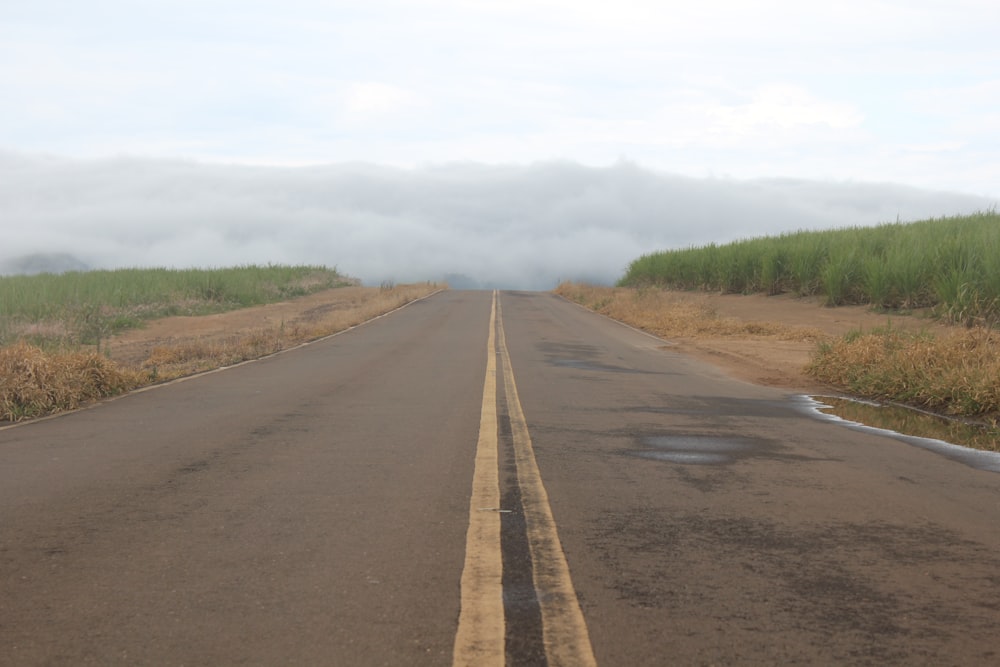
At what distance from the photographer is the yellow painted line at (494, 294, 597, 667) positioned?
3434 mm

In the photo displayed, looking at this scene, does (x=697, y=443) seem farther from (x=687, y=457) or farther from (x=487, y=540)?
(x=487, y=540)

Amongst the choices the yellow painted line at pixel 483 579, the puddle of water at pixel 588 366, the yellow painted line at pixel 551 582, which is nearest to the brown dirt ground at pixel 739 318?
the puddle of water at pixel 588 366

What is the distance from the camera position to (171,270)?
45.7 m

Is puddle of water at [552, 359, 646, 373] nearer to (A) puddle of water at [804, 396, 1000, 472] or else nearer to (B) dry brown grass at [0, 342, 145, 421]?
(A) puddle of water at [804, 396, 1000, 472]

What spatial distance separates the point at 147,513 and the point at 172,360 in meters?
12.5

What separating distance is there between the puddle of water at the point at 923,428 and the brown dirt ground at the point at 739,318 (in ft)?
7.12

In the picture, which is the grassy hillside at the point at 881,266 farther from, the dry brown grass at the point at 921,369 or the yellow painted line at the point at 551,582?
the yellow painted line at the point at 551,582

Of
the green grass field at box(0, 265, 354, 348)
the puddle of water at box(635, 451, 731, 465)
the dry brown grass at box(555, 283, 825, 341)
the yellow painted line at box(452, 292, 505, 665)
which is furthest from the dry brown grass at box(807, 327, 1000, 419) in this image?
the green grass field at box(0, 265, 354, 348)

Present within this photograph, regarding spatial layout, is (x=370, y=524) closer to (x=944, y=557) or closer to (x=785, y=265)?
(x=944, y=557)

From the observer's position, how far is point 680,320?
26.6 metres

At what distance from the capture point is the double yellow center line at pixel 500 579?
11.3 feet

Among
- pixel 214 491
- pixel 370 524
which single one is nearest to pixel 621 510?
pixel 370 524

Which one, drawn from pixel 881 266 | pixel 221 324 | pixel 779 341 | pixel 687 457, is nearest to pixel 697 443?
pixel 687 457

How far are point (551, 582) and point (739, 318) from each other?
25.4m
